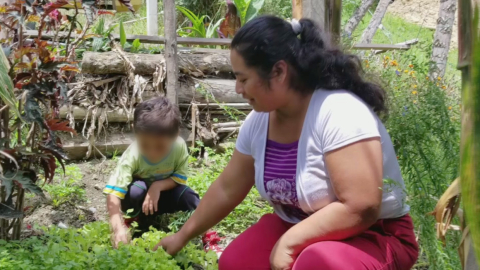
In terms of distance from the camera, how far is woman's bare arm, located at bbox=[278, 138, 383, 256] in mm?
2141

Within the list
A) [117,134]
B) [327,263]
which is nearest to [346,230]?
[327,263]

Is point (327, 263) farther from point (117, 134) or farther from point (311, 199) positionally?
point (117, 134)

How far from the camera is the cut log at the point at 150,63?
18.1 feet

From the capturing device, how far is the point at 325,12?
10.7ft

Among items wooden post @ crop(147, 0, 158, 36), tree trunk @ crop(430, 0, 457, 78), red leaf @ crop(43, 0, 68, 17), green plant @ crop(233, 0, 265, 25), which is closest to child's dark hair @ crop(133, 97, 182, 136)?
red leaf @ crop(43, 0, 68, 17)

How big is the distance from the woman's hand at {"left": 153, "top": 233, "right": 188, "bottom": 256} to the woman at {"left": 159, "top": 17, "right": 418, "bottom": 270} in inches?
12.7

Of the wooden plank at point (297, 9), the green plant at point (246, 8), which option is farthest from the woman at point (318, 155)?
the green plant at point (246, 8)

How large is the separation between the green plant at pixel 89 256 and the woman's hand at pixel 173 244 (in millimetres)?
49

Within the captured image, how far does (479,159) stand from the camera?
85 centimetres

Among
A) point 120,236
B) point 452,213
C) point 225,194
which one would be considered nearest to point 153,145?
point 120,236

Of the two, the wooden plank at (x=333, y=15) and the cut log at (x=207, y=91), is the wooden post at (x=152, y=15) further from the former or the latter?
the wooden plank at (x=333, y=15)

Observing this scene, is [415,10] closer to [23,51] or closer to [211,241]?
[211,241]

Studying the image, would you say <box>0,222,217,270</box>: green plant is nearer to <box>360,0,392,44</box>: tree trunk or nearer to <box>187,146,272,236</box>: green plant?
<box>187,146,272,236</box>: green plant

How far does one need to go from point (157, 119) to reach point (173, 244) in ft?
2.88
